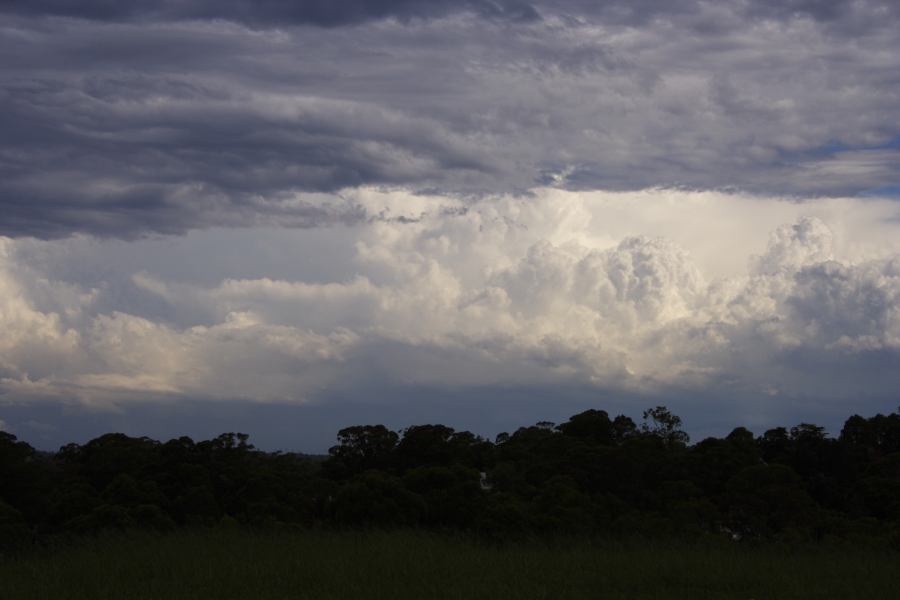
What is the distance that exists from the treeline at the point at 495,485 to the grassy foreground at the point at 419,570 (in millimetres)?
3498

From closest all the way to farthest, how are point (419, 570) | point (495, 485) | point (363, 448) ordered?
point (419, 570) → point (495, 485) → point (363, 448)

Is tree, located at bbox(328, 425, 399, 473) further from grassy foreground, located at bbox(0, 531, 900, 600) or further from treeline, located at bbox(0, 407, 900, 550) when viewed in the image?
grassy foreground, located at bbox(0, 531, 900, 600)

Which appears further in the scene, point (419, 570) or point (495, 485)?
point (495, 485)

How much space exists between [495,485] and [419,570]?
1880cm

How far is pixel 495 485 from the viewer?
35844 mm

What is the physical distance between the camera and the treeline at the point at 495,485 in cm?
2845

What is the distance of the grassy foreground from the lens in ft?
51.5

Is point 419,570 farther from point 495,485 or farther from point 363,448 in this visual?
point 363,448

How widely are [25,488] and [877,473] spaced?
32139 mm

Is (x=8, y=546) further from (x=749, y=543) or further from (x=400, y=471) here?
(x=400, y=471)

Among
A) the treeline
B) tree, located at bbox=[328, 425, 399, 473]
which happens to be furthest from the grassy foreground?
tree, located at bbox=[328, 425, 399, 473]

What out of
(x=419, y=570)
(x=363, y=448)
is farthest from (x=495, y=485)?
(x=419, y=570)

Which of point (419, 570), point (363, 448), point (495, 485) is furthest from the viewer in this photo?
point (363, 448)

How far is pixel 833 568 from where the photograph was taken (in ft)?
59.9
